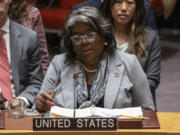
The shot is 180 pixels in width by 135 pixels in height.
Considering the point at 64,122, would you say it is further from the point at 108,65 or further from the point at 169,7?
the point at 169,7

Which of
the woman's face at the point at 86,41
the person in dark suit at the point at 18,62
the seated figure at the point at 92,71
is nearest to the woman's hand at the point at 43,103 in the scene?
the seated figure at the point at 92,71

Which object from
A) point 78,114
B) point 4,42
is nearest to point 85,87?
point 78,114

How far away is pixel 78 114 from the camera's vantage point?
299 cm

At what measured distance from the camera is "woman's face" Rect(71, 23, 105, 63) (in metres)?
3.31

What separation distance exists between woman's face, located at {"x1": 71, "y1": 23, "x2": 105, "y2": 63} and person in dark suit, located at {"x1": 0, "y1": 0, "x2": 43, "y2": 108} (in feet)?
1.86

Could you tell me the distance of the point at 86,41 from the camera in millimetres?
3316

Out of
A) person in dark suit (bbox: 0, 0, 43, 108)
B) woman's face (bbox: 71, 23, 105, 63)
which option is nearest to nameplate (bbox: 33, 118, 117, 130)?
woman's face (bbox: 71, 23, 105, 63)

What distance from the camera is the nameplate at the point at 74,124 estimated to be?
282 centimetres

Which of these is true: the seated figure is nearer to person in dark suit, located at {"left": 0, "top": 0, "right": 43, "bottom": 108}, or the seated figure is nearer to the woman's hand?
the woman's hand

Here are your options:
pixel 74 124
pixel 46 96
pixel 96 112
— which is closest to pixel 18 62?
pixel 46 96

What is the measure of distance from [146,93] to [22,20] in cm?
132

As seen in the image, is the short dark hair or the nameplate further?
the short dark hair

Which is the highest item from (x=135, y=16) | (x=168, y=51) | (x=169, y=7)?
(x=135, y=16)

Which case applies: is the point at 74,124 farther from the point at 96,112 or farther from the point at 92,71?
the point at 92,71
